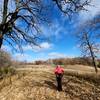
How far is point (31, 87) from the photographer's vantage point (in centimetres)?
2261

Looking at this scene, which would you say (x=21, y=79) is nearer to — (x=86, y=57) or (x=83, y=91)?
(x=83, y=91)

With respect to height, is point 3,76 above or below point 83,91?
above

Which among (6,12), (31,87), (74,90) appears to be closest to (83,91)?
(74,90)

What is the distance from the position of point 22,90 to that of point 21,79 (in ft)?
14.4

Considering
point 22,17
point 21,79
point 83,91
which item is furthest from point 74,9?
point 21,79

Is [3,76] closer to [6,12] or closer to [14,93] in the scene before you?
[14,93]

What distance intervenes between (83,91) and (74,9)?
21.6 ft

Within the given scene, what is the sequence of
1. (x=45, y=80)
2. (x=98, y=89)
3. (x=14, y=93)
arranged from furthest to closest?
(x=45, y=80)
(x=98, y=89)
(x=14, y=93)

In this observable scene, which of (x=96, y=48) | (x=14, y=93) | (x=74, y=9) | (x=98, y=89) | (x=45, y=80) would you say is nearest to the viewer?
(x=74, y=9)

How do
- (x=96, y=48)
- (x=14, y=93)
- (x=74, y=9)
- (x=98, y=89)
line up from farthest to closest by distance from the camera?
(x=96, y=48), (x=98, y=89), (x=14, y=93), (x=74, y=9)

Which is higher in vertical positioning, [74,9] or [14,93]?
[74,9]

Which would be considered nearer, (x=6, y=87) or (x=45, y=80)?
(x=6, y=87)

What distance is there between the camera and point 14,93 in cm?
2080

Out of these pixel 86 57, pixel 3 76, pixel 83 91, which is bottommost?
pixel 83 91
